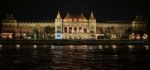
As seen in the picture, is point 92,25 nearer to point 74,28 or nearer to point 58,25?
point 74,28

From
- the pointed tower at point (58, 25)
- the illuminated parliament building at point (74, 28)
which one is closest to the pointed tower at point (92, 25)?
the illuminated parliament building at point (74, 28)

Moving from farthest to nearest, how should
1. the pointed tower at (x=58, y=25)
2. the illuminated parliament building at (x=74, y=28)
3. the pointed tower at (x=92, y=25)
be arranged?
the pointed tower at (x=92, y=25) < the pointed tower at (x=58, y=25) < the illuminated parliament building at (x=74, y=28)

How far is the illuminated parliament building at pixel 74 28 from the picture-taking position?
18150 cm

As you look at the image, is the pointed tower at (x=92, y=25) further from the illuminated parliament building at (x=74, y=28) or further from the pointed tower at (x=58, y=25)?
the pointed tower at (x=58, y=25)

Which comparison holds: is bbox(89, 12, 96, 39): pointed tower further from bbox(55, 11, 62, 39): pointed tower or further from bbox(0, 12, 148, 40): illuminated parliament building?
bbox(55, 11, 62, 39): pointed tower

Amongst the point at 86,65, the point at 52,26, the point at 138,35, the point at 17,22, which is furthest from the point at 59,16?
the point at 86,65

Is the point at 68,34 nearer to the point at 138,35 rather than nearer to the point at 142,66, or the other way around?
the point at 138,35

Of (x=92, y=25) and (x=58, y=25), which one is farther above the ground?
(x=58, y=25)

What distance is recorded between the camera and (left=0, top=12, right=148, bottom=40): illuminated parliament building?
18150cm

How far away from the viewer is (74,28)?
190625 millimetres

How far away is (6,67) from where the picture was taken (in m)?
42.4

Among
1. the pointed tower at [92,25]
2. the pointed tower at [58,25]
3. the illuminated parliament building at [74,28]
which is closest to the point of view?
the illuminated parliament building at [74,28]

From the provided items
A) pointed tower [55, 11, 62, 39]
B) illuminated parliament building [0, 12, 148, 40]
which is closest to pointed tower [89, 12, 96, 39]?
illuminated parliament building [0, 12, 148, 40]

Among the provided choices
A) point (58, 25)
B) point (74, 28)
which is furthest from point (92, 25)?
point (58, 25)
